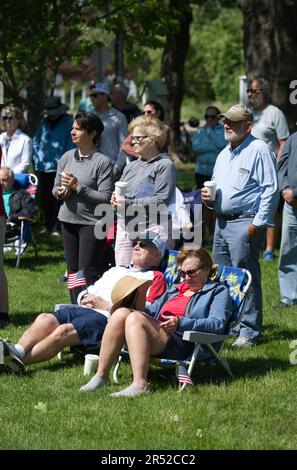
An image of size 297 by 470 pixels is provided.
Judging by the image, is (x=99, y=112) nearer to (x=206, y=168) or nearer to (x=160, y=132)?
(x=206, y=168)

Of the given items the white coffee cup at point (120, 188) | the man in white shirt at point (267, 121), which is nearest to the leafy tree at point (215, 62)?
the man in white shirt at point (267, 121)

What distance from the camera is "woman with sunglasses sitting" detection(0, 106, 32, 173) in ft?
45.1

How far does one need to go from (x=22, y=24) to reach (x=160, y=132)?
8337 millimetres

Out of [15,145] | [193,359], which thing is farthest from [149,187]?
[15,145]

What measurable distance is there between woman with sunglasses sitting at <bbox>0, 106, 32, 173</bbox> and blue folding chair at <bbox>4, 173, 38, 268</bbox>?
0.33m

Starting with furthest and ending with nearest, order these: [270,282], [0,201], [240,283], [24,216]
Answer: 1. [24,216]
2. [270,282]
3. [0,201]
4. [240,283]

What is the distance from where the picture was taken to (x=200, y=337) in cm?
735

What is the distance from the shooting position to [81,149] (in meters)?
9.18

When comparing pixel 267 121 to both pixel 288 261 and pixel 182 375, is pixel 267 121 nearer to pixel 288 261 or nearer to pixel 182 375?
pixel 288 261

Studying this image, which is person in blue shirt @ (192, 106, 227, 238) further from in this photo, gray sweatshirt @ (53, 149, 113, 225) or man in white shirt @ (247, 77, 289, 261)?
gray sweatshirt @ (53, 149, 113, 225)

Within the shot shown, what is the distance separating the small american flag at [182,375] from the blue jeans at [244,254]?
1355 mm

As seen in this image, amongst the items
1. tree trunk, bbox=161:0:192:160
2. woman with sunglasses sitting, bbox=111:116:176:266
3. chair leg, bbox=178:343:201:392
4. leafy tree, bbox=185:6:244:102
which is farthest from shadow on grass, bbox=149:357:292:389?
leafy tree, bbox=185:6:244:102

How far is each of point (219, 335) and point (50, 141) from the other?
777 centimetres
